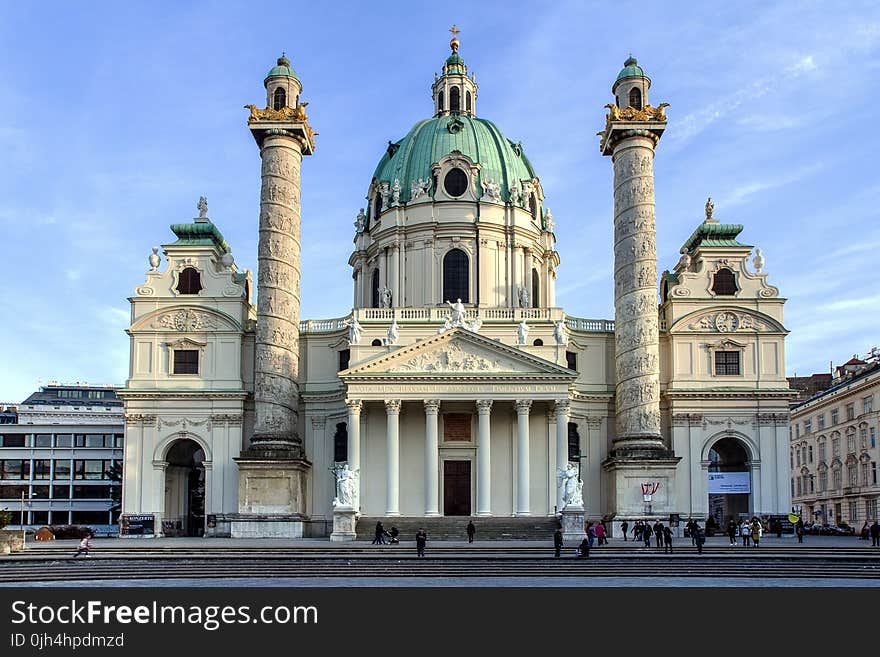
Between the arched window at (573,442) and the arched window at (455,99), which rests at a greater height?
the arched window at (455,99)

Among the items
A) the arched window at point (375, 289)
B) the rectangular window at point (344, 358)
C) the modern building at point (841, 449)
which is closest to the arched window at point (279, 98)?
the rectangular window at point (344, 358)

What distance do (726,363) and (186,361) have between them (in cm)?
2861

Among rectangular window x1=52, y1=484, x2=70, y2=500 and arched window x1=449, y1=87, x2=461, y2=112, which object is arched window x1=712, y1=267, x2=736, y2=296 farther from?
rectangular window x1=52, y1=484, x2=70, y2=500

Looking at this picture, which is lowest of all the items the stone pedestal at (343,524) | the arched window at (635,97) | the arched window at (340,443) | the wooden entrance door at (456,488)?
the stone pedestal at (343,524)

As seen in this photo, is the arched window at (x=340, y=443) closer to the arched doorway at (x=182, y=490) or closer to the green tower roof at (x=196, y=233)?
the arched doorway at (x=182, y=490)

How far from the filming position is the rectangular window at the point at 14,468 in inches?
3095

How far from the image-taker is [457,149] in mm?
64062

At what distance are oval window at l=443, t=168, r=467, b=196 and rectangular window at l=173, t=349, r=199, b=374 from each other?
17906mm

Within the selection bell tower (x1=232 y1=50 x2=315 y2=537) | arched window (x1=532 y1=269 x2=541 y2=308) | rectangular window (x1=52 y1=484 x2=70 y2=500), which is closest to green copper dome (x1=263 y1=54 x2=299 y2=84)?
bell tower (x1=232 y1=50 x2=315 y2=537)

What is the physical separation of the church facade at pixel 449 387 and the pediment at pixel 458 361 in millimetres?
80

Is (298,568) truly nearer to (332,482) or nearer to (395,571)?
(395,571)

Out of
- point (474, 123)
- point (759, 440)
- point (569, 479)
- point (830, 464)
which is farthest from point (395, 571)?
point (830, 464)

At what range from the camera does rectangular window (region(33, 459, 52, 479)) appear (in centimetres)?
7844
